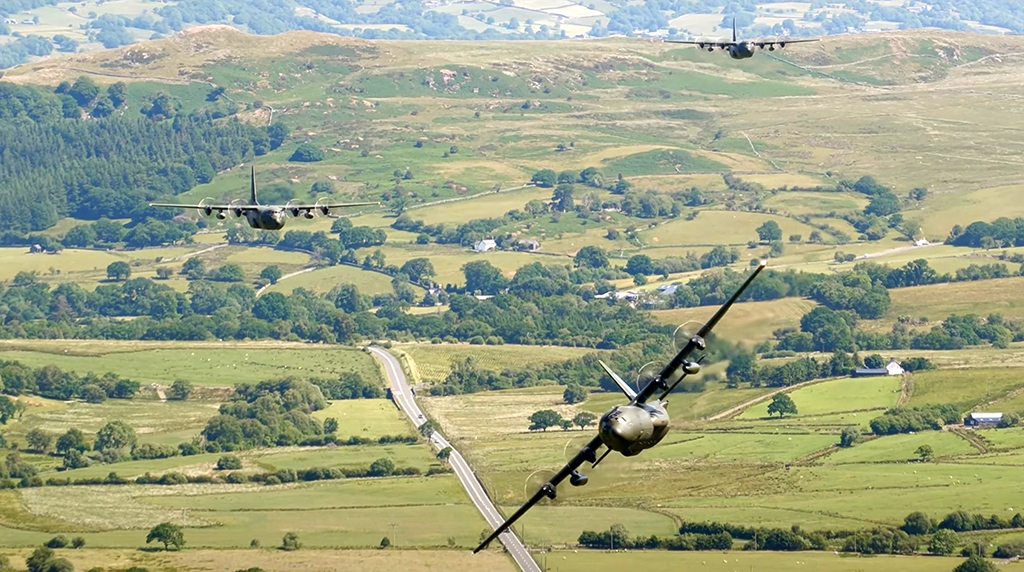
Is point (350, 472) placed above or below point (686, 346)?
below

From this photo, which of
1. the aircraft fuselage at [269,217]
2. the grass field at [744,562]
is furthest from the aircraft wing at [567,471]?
the grass field at [744,562]

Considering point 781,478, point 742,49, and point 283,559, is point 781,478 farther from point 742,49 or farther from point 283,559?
point 283,559

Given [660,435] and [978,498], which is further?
[978,498]

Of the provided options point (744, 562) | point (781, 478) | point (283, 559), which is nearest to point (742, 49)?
point (781, 478)

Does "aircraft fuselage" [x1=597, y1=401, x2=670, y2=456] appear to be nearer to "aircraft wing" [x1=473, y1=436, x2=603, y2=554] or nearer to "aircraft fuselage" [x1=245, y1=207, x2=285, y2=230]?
"aircraft wing" [x1=473, y1=436, x2=603, y2=554]

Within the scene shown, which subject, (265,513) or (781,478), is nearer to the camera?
(265,513)

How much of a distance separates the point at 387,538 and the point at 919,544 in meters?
44.8

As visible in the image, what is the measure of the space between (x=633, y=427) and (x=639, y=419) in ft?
1.62

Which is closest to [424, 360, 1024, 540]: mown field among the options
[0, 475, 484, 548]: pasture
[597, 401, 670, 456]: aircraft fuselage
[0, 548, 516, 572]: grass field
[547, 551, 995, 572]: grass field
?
[547, 551, 995, 572]: grass field

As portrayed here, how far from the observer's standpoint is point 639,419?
6178 cm

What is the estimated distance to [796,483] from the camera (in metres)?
181

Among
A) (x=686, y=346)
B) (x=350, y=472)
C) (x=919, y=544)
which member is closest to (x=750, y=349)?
(x=686, y=346)

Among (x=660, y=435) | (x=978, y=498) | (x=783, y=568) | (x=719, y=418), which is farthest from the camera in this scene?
(x=719, y=418)

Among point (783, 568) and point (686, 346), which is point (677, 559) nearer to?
point (783, 568)
